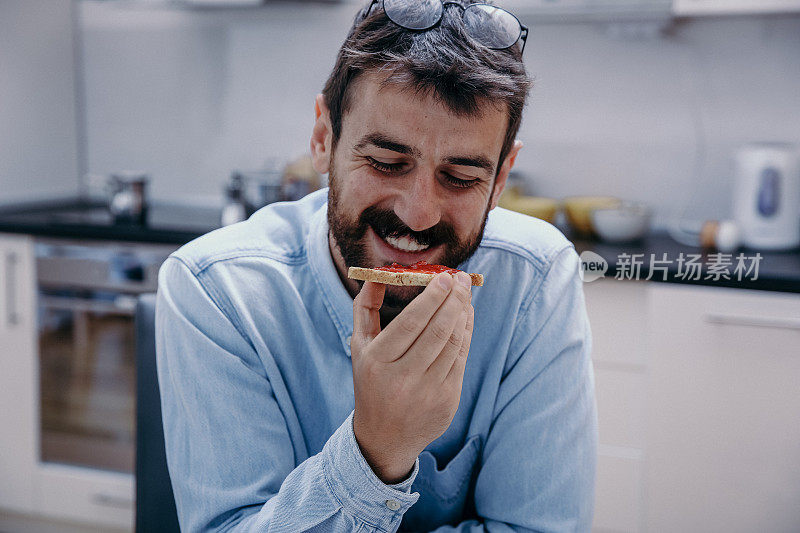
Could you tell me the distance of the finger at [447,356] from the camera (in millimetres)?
745

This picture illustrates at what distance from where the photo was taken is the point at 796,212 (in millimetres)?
2029

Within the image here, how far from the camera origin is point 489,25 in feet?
2.96

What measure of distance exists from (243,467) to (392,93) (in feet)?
1.47

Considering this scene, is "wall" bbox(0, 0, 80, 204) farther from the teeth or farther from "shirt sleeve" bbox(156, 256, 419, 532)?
the teeth

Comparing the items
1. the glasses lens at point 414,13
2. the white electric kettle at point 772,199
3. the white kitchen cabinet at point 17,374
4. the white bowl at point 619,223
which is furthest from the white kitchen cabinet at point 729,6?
the white kitchen cabinet at point 17,374

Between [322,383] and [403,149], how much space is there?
325 mm

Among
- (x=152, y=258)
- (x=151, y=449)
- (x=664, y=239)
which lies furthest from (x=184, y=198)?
(x=151, y=449)

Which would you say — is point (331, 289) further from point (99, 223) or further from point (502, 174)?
point (99, 223)

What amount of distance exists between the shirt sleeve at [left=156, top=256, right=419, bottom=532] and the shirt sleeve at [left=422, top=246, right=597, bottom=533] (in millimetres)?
196

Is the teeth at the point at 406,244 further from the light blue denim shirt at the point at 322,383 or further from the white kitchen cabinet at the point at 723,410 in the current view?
the white kitchen cabinet at the point at 723,410

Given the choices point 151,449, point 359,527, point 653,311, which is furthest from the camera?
point 653,311

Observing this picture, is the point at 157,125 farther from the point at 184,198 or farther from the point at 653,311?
the point at 653,311

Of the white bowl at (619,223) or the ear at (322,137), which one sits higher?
the ear at (322,137)

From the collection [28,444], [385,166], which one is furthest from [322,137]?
[28,444]
